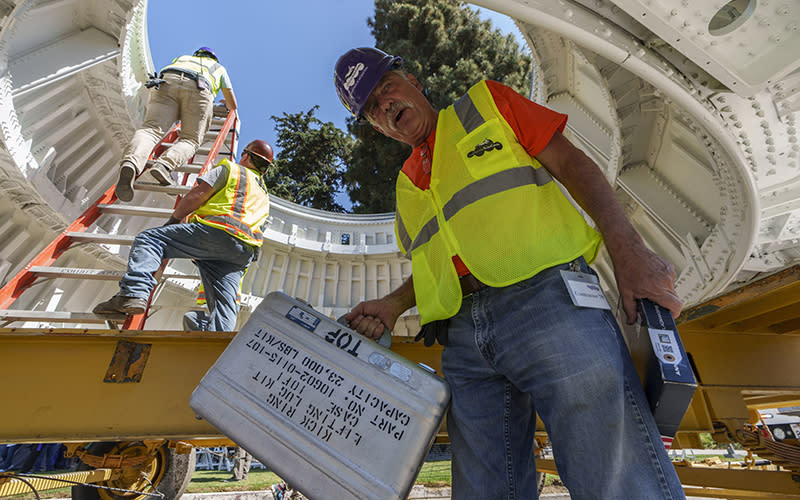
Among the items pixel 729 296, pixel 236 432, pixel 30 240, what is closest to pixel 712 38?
pixel 729 296

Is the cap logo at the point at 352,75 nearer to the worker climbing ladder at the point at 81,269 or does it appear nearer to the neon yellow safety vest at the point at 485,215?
the neon yellow safety vest at the point at 485,215

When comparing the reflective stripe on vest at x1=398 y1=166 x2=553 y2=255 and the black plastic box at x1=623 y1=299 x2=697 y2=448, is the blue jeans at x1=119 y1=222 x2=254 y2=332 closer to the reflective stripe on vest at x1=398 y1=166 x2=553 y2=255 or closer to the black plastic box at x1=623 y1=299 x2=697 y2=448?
the reflective stripe on vest at x1=398 y1=166 x2=553 y2=255

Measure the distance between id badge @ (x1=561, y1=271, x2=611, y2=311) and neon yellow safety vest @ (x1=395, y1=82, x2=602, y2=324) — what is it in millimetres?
73

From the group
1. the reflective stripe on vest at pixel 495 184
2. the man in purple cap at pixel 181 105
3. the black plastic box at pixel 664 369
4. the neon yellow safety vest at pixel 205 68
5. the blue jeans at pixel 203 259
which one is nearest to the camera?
the black plastic box at pixel 664 369

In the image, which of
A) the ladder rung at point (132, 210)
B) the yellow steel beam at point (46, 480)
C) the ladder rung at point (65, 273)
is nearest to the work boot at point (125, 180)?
the ladder rung at point (132, 210)

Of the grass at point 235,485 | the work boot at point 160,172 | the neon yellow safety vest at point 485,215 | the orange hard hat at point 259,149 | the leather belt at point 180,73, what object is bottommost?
the grass at point 235,485

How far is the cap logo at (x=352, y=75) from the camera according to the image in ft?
6.72

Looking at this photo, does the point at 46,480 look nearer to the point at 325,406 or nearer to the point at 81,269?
the point at 81,269

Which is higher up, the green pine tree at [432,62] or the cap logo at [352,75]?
the green pine tree at [432,62]

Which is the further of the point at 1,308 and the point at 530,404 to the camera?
the point at 1,308

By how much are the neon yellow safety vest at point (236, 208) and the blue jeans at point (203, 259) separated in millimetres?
81

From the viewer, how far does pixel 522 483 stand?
1442 mm

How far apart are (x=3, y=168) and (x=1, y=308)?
2.31m

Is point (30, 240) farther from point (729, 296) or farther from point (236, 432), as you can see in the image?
point (729, 296)
